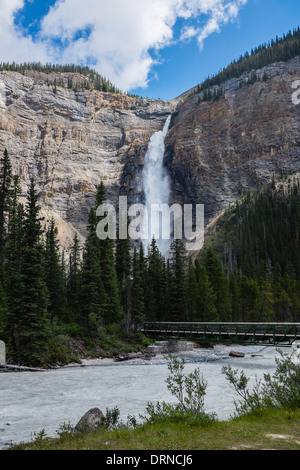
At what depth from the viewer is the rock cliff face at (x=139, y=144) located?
130750mm

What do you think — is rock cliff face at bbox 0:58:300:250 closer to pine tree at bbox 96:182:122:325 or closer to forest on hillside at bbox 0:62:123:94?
forest on hillside at bbox 0:62:123:94

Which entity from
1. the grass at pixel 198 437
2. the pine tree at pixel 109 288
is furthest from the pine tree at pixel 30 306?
the grass at pixel 198 437

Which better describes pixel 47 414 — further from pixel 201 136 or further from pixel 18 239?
pixel 201 136

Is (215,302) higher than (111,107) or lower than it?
lower

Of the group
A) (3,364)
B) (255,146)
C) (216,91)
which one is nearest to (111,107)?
(216,91)

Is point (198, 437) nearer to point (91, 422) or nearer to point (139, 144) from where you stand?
point (91, 422)

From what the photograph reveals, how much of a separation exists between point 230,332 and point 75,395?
21610 millimetres

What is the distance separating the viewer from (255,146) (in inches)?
5261

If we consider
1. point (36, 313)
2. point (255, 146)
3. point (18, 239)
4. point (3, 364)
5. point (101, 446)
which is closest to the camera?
point (101, 446)

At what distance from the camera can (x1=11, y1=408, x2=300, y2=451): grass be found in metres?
5.92

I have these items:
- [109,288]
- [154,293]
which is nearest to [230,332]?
[109,288]

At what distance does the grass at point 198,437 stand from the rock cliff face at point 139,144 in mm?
113923

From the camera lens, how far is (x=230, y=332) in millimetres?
33156

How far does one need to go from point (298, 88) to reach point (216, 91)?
4090 centimetres
